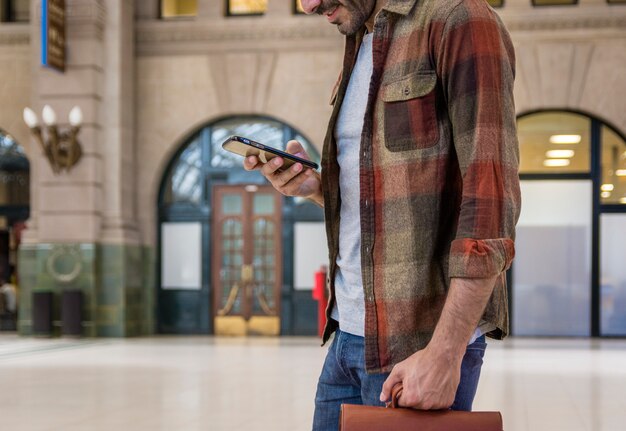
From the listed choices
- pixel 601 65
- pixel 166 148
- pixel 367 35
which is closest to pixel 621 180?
pixel 601 65

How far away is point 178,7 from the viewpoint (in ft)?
57.2

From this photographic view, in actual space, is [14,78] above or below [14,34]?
below

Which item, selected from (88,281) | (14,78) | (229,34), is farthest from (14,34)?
(88,281)

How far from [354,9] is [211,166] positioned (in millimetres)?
14926

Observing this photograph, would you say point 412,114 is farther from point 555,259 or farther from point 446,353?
point 555,259

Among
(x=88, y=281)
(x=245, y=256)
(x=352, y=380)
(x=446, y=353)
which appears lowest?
(x=88, y=281)

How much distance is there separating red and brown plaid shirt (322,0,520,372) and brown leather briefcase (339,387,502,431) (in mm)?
191

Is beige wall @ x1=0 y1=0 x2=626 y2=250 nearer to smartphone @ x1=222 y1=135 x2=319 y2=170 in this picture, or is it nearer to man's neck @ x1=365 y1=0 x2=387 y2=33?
smartphone @ x1=222 y1=135 x2=319 y2=170

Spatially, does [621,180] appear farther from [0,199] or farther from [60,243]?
[0,199]

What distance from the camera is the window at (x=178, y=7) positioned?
17.4 meters

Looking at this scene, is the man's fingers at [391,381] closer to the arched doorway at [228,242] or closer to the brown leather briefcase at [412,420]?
the brown leather briefcase at [412,420]

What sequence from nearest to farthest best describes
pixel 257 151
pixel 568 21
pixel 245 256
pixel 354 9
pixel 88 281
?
pixel 354 9
pixel 257 151
pixel 88 281
pixel 568 21
pixel 245 256

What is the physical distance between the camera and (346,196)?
2078mm

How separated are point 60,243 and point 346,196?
47.3 feet
